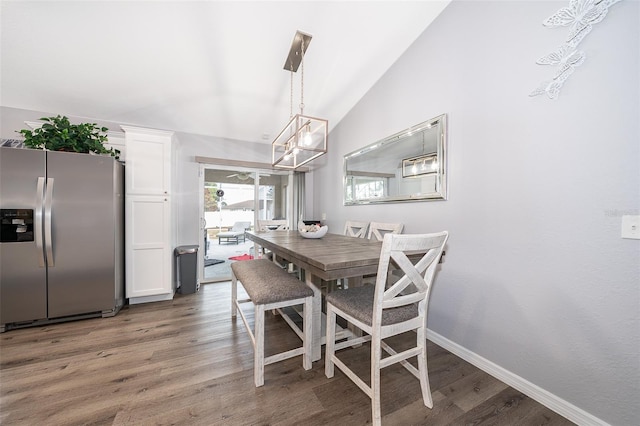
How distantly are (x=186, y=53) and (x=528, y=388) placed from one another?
13.3ft

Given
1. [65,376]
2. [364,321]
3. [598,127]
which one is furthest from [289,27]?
[65,376]

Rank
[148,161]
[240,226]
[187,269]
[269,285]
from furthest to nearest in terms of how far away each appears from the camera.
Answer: [240,226], [187,269], [148,161], [269,285]

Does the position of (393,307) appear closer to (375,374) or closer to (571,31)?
(375,374)

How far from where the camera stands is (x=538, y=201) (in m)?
1.46

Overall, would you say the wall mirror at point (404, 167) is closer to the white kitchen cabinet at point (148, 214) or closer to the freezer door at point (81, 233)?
the white kitchen cabinet at point (148, 214)

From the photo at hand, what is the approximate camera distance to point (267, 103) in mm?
3268

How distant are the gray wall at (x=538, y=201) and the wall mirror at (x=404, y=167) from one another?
10cm

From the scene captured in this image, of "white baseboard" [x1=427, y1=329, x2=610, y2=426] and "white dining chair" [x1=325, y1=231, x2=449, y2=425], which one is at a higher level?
"white dining chair" [x1=325, y1=231, x2=449, y2=425]

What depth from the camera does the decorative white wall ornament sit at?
1.22m

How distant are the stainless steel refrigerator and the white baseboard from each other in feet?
11.5

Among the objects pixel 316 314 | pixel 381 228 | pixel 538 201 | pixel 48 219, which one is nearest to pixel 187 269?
pixel 48 219

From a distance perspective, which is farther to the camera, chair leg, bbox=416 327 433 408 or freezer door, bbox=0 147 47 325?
freezer door, bbox=0 147 47 325

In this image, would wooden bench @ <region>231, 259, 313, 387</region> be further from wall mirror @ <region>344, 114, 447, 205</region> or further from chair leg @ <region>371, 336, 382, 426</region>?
→ wall mirror @ <region>344, 114, 447, 205</region>

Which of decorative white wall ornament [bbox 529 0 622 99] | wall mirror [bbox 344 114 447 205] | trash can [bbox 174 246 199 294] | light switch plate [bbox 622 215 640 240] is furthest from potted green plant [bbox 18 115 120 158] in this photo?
light switch plate [bbox 622 215 640 240]
